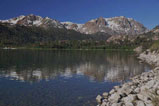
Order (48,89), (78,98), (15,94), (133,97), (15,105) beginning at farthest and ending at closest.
A: (48,89), (15,94), (78,98), (15,105), (133,97)

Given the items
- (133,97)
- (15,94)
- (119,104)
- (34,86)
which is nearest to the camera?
(119,104)

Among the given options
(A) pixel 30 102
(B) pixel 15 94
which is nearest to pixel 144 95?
(A) pixel 30 102

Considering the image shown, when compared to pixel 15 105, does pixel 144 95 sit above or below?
above

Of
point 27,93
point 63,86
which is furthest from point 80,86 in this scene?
point 27,93

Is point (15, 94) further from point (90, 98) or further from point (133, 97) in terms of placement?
point (133, 97)

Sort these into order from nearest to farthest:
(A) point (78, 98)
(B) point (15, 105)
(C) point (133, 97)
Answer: (C) point (133, 97) → (B) point (15, 105) → (A) point (78, 98)

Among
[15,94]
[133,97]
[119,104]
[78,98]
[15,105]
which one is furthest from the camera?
[15,94]

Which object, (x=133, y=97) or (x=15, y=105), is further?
(x=15, y=105)

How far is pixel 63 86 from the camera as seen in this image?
33.4 metres

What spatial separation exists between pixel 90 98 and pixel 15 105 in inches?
394

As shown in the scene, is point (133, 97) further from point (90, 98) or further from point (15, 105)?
point (15, 105)

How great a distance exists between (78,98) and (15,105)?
8.39 metres

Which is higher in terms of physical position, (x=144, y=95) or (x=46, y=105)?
(x=144, y=95)

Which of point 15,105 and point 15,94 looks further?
point 15,94
